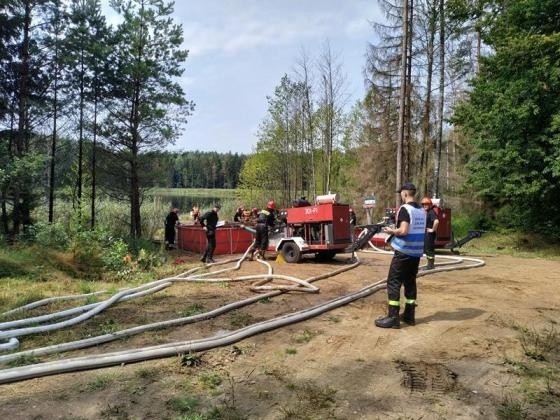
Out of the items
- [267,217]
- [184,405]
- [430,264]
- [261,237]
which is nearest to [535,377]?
[184,405]

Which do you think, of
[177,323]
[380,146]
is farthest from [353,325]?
[380,146]

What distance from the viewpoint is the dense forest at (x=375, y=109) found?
47.6 ft

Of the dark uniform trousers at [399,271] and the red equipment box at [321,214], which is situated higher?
the red equipment box at [321,214]

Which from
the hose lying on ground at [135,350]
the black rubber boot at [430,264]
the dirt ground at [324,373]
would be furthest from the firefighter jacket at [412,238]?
the black rubber boot at [430,264]

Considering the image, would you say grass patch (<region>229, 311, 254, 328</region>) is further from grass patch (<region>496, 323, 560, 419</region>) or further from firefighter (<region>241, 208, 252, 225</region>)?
firefighter (<region>241, 208, 252, 225</region>)

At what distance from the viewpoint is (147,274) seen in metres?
10.9

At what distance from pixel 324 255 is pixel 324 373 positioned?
8.35 metres

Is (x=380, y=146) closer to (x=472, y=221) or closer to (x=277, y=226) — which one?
(x=472, y=221)

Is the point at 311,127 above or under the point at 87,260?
above

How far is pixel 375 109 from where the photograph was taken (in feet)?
80.3

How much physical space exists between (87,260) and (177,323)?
605 cm

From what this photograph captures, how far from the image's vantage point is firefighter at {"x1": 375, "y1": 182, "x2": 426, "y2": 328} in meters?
5.80

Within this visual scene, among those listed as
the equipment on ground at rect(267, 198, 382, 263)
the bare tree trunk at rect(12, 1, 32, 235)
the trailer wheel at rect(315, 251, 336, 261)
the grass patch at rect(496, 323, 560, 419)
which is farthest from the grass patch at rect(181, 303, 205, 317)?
the bare tree trunk at rect(12, 1, 32, 235)

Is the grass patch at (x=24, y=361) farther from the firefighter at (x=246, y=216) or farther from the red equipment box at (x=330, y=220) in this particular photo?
the firefighter at (x=246, y=216)
